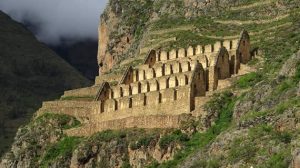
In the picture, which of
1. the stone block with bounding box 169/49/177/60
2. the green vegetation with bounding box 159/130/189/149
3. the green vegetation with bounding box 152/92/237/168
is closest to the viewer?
the green vegetation with bounding box 152/92/237/168

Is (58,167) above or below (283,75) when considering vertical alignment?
below

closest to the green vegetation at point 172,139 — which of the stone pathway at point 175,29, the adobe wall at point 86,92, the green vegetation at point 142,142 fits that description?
the green vegetation at point 142,142

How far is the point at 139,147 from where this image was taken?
8856 cm

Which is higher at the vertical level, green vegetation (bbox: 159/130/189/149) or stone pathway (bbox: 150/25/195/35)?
stone pathway (bbox: 150/25/195/35)

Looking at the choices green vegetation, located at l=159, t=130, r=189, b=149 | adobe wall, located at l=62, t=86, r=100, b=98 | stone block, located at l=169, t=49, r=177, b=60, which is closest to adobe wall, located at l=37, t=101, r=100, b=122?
adobe wall, located at l=62, t=86, r=100, b=98

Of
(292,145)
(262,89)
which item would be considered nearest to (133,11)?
(262,89)

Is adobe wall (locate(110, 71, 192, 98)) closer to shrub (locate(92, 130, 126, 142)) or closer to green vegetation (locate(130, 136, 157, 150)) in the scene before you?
shrub (locate(92, 130, 126, 142))

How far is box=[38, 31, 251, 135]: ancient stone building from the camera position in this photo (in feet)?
296

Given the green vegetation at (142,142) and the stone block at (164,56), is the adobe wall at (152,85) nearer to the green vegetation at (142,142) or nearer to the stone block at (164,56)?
the stone block at (164,56)

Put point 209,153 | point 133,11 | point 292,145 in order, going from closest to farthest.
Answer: point 292,145
point 209,153
point 133,11

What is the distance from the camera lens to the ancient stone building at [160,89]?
9019 centimetres

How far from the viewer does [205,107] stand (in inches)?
3388

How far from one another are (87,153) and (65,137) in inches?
297

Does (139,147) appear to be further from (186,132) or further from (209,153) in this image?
(209,153)
